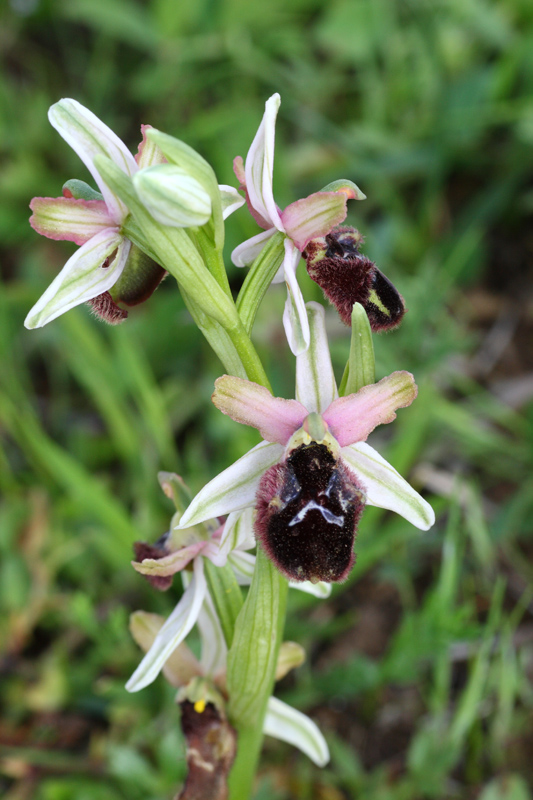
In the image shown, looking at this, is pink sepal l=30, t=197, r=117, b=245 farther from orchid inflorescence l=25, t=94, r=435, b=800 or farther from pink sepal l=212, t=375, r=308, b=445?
pink sepal l=212, t=375, r=308, b=445

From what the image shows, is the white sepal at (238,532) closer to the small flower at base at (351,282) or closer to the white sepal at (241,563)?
the white sepal at (241,563)

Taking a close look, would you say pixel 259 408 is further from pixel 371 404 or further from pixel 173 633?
pixel 173 633

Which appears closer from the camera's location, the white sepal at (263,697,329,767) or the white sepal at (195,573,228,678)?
the white sepal at (195,573,228,678)

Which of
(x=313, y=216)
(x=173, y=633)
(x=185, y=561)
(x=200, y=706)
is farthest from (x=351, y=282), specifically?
(x=200, y=706)

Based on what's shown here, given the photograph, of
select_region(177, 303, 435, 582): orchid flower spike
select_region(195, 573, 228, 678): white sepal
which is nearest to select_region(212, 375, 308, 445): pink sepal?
select_region(177, 303, 435, 582): orchid flower spike

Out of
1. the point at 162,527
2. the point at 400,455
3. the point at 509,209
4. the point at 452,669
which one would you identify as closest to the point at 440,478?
the point at 400,455

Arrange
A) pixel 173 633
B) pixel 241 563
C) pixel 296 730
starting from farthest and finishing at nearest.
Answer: pixel 296 730 → pixel 241 563 → pixel 173 633

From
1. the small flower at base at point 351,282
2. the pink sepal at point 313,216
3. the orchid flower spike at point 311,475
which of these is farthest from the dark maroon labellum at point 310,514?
the pink sepal at point 313,216
